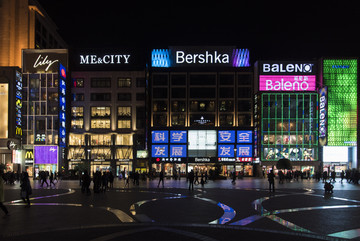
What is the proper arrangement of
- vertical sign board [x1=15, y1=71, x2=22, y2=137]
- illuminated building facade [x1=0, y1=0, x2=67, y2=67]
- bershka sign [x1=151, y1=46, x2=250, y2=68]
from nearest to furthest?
vertical sign board [x1=15, y1=71, x2=22, y2=137] < illuminated building facade [x1=0, y1=0, x2=67, y2=67] < bershka sign [x1=151, y1=46, x2=250, y2=68]

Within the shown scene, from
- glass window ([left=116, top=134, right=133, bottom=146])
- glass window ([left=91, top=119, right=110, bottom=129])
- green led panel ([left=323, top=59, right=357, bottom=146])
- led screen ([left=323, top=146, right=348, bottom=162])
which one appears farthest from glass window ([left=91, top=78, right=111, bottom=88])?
led screen ([left=323, top=146, right=348, bottom=162])

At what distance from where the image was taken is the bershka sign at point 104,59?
290 feet

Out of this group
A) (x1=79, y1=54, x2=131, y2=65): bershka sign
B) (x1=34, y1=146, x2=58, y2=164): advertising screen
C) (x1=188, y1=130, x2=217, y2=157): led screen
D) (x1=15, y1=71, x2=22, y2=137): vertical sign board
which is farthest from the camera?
(x1=79, y1=54, x2=131, y2=65): bershka sign

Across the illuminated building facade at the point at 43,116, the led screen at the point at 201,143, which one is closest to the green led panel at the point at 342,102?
the led screen at the point at 201,143

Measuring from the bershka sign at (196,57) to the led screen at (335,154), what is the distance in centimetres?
2539

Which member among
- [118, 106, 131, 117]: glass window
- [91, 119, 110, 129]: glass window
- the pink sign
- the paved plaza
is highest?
the pink sign

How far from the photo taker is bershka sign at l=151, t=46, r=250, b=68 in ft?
297

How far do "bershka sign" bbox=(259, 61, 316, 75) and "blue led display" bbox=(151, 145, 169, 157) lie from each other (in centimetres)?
2644

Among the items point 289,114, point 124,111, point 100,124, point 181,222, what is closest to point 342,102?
point 289,114

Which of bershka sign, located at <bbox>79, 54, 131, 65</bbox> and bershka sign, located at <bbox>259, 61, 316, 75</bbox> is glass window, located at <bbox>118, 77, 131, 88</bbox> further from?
bershka sign, located at <bbox>259, 61, 316, 75</bbox>

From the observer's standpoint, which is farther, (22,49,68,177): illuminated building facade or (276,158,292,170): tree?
(22,49,68,177): illuminated building facade

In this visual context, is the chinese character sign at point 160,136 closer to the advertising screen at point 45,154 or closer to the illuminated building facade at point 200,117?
the illuminated building facade at point 200,117

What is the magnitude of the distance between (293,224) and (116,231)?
6.32 m

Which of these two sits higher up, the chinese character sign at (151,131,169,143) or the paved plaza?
the chinese character sign at (151,131,169,143)
